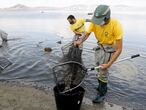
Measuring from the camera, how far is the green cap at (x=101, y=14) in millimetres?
5293

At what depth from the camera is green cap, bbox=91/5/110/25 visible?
17.4 feet

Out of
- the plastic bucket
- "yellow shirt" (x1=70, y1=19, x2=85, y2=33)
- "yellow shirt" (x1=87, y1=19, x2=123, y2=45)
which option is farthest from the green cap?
"yellow shirt" (x1=70, y1=19, x2=85, y2=33)

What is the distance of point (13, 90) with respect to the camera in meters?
7.09

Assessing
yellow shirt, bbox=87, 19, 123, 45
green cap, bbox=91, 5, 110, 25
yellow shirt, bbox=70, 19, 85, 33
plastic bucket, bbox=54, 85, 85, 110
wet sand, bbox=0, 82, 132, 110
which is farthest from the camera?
yellow shirt, bbox=70, 19, 85, 33

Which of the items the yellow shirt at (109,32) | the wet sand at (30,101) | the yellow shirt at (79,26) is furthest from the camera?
the yellow shirt at (79,26)

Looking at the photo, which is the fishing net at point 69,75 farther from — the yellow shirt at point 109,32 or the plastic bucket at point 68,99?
the yellow shirt at point 109,32

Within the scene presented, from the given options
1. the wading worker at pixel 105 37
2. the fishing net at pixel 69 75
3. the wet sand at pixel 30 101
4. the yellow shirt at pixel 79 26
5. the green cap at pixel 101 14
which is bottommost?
the wet sand at pixel 30 101

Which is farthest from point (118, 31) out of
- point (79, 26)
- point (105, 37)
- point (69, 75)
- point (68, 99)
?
point (79, 26)

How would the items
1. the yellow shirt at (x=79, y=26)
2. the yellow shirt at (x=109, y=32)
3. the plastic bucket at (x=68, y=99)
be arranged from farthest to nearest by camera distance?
the yellow shirt at (x=79, y=26) < the yellow shirt at (x=109, y=32) < the plastic bucket at (x=68, y=99)

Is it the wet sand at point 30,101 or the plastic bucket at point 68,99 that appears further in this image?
the wet sand at point 30,101

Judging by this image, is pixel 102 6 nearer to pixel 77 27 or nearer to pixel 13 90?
pixel 13 90

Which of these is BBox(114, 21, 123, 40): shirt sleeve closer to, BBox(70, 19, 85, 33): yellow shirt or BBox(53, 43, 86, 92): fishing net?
BBox(53, 43, 86, 92): fishing net

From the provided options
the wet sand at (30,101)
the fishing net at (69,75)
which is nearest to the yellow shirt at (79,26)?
the wet sand at (30,101)

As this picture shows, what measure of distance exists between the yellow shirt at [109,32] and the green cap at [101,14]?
246 mm
